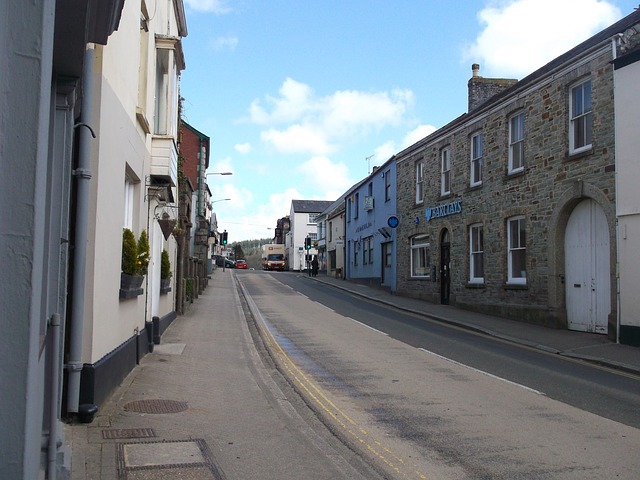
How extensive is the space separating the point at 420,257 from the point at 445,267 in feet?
9.71

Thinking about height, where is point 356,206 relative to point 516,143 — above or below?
above

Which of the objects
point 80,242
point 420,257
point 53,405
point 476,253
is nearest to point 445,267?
point 476,253

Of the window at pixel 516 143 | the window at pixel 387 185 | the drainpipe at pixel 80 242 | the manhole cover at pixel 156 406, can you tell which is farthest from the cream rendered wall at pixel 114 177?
the window at pixel 387 185

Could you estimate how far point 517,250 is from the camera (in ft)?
64.6

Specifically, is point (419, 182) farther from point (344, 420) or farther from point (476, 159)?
point (344, 420)

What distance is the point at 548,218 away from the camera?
17.8 m

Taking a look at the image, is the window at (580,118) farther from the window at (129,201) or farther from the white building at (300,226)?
the white building at (300,226)

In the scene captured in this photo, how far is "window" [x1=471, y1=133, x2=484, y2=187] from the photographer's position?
22358 millimetres

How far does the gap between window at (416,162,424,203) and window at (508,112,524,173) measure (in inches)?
298

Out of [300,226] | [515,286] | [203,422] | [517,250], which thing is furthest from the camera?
[300,226]

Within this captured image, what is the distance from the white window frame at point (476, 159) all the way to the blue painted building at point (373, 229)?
24.9 ft

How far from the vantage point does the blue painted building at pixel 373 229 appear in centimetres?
3188

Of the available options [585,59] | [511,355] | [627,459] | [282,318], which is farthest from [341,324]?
[627,459]

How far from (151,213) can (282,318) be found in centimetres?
837
